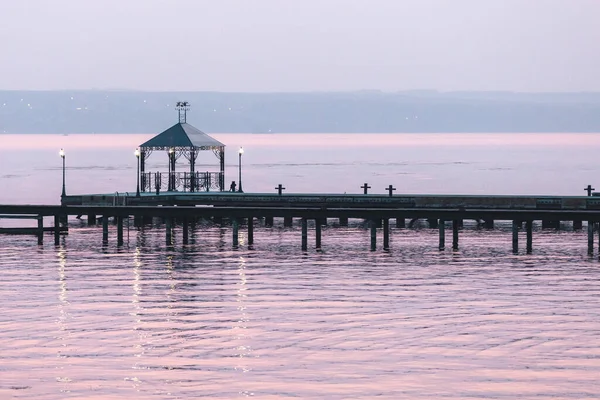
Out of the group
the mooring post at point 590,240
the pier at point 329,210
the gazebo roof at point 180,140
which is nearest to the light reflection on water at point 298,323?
the mooring post at point 590,240

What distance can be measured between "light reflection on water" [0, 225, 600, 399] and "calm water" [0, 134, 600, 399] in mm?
75

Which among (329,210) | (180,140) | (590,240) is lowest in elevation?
(590,240)

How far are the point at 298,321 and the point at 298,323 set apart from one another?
438 mm

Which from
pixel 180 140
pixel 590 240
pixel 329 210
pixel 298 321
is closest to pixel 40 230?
pixel 329 210

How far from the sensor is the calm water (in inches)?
1280

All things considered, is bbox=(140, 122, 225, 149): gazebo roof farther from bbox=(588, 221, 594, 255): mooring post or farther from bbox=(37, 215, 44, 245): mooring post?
bbox=(588, 221, 594, 255): mooring post

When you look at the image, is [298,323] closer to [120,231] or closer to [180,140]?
[120,231]

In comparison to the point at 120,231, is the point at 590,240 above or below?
below

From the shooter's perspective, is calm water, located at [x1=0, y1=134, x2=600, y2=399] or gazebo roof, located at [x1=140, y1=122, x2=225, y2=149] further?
gazebo roof, located at [x1=140, y1=122, x2=225, y2=149]

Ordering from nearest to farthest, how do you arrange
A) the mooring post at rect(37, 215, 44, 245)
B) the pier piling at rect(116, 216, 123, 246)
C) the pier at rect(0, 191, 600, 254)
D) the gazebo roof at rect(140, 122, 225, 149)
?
1. the pier at rect(0, 191, 600, 254)
2. the pier piling at rect(116, 216, 123, 246)
3. the mooring post at rect(37, 215, 44, 245)
4. the gazebo roof at rect(140, 122, 225, 149)

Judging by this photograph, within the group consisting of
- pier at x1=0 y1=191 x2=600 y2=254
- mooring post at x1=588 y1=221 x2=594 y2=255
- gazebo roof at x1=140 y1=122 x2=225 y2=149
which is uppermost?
gazebo roof at x1=140 y1=122 x2=225 y2=149

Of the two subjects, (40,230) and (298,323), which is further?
(40,230)

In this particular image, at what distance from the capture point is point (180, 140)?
300 ft

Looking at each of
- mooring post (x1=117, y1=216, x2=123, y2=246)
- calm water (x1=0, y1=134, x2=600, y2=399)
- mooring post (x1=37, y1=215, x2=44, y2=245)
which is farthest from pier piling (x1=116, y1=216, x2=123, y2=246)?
mooring post (x1=37, y1=215, x2=44, y2=245)
